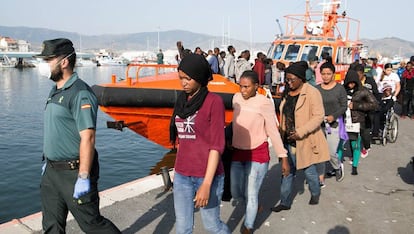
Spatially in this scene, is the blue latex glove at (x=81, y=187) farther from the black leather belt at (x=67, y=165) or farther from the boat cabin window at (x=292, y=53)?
the boat cabin window at (x=292, y=53)

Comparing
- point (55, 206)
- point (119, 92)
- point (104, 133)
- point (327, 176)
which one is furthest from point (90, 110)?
point (104, 133)

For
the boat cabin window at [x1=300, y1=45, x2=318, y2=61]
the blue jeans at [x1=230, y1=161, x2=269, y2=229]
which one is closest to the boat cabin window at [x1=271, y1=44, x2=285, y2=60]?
the boat cabin window at [x1=300, y1=45, x2=318, y2=61]

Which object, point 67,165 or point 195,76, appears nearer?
point 195,76

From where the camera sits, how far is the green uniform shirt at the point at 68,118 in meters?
2.65

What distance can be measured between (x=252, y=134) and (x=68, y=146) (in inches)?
69.6

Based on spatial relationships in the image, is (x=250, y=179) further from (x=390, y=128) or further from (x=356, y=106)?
(x=390, y=128)

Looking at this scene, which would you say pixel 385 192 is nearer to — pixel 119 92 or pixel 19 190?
pixel 119 92

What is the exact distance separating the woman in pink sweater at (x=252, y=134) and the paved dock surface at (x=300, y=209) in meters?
0.65

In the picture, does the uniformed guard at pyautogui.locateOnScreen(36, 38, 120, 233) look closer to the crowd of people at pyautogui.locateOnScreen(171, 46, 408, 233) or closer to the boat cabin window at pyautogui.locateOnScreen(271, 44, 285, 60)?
the crowd of people at pyautogui.locateOnScreen(171, 46, 408, 233)

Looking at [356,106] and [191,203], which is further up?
[356,106]

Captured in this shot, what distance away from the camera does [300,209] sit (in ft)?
15.5

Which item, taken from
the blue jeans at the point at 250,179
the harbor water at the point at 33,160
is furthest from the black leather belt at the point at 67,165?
the harbor water at the point at 33,160

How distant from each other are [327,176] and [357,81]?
1.63 metres

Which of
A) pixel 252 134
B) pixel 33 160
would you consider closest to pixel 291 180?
pixel 252 134
